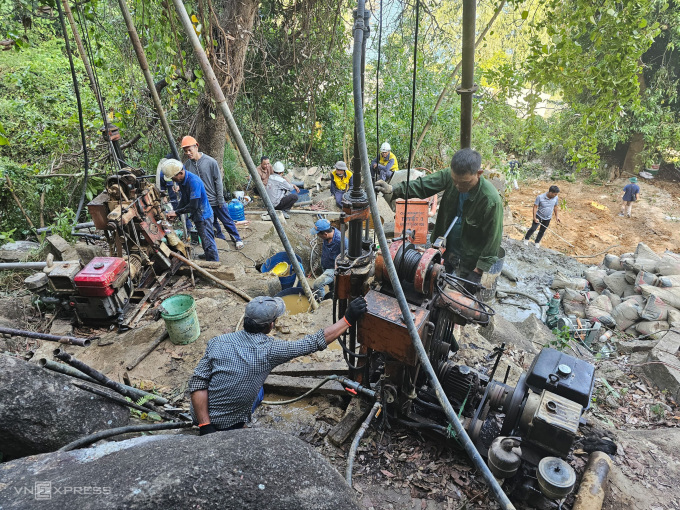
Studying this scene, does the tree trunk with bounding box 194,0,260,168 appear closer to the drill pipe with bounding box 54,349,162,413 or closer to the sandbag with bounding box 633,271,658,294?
the drill pipe with bounding box 54,349,162,413

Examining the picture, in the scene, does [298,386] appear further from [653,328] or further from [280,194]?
[653,328]

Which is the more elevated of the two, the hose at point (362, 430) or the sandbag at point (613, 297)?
the hose at point (362, 430)

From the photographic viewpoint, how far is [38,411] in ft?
7.20

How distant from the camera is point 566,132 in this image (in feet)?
44.5

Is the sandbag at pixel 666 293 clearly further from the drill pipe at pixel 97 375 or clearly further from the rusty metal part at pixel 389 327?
the drill pipe at pixel 97 375

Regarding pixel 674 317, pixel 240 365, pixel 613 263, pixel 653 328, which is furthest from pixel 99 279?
pixel 613 263

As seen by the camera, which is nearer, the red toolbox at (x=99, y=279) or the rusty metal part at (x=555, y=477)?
the rusty metal part at (x=555, y=477)

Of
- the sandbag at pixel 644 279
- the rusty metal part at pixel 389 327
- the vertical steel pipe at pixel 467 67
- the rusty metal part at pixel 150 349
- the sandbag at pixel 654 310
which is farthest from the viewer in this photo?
the sandbag at pixel 644 279

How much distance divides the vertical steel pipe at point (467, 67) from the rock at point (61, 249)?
565cm

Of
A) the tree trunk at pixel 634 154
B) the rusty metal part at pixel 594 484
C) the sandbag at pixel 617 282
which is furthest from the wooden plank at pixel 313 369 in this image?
the tree trunk at pixel 634 154

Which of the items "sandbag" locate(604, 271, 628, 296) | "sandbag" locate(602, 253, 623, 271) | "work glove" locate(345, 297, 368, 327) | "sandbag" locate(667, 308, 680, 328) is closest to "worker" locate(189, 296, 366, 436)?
"work glove" locate(345, 297, 368, 327)

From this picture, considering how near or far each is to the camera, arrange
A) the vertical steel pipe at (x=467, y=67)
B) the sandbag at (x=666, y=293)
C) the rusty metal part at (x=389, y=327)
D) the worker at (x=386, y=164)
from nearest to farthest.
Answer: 1. the rusty metal part at (x=389, y=327)
2. the vertical steel pipe at (x=467, y=67)
3. the sandbag at (x=666, y=293)
4. the worker at (x=386, y=164)

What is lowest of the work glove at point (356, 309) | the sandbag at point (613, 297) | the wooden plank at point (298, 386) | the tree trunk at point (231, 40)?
the sandbag at point (613, 297)

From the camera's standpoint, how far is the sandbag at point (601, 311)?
7.11 m
